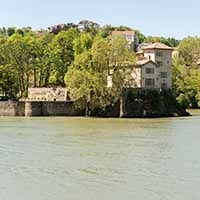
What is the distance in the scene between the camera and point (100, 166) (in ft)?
79.2

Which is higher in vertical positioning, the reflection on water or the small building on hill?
the small building on hill

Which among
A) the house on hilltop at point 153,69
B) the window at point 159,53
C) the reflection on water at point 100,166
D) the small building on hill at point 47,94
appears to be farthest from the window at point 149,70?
the reflection on water at point 100,166

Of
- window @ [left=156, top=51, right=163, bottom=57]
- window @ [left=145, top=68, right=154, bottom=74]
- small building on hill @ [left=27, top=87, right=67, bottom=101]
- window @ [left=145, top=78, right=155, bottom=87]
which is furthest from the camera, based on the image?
window @ [left=156, top=51, right=163, bottom=57]

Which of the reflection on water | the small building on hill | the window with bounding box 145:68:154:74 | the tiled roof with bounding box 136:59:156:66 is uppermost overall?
the tiled roof with bounding box 136:59:156:66

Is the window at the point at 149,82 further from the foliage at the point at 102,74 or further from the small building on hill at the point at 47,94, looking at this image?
the small building on hill at the point at 47,94

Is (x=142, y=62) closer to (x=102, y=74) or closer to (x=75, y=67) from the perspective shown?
(x=102, y=74)

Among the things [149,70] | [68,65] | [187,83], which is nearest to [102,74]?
[149,70]

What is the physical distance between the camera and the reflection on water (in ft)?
61.4

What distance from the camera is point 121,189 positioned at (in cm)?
1912

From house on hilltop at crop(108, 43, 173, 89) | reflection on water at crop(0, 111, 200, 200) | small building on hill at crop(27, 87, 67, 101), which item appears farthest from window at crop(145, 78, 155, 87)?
reflection on water at crop(0, 111, 200, 200)

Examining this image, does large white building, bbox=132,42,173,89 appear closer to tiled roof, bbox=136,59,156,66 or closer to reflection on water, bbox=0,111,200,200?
tiled roof, bbox=136,59,156,66

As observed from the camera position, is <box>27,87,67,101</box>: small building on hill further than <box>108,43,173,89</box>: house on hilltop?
Yes

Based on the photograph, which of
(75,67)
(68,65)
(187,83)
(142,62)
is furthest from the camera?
(187,83)

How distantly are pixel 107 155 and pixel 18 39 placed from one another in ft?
173
